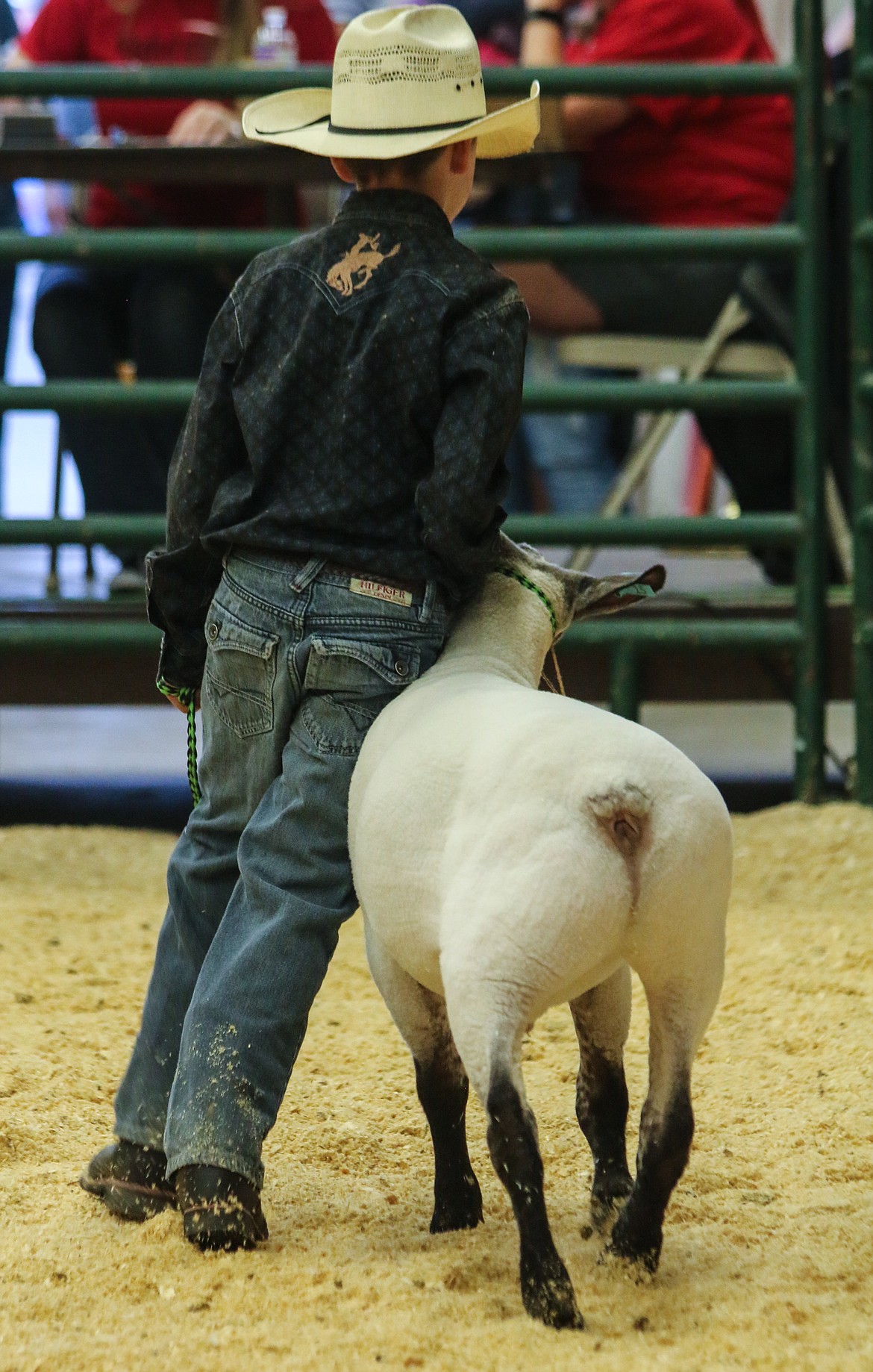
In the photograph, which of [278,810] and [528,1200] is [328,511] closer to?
[278,810]

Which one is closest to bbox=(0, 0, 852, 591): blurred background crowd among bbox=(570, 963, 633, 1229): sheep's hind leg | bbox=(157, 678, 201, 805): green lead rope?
bbox=(157, 678, 201, 805): green lead rope

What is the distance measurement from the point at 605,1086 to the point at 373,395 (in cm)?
86

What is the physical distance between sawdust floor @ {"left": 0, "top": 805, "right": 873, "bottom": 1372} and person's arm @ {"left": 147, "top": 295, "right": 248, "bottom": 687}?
71cm

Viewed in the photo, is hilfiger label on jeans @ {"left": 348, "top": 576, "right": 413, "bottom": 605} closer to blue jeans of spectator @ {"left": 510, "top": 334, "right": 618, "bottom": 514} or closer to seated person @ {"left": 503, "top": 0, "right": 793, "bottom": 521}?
seated person @ {"left": 503, "top": 0, "right": 793, "bottom": 521}

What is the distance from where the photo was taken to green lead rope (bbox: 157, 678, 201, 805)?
2.11 m

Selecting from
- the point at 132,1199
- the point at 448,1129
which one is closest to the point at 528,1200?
the point at 448,1129

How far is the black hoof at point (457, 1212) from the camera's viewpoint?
1850 mm

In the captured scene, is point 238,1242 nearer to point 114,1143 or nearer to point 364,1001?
point 114,1143

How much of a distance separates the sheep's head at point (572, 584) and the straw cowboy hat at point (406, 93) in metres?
0.49

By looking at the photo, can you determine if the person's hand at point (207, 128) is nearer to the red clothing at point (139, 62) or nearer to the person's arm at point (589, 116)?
the red clothing at point (139, 62)

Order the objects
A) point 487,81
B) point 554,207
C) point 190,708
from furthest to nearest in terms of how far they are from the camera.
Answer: point 554,207 → point 487,81 → point 190,708

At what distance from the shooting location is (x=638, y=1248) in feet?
5.49

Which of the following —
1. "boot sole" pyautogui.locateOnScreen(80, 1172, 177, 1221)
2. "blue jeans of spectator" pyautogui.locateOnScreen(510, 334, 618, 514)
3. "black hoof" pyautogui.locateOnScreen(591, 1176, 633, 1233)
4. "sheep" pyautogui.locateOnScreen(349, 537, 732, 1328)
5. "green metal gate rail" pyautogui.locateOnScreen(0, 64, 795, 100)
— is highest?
"green metal gate rail" pyautogui.locateOnScreen(0, 64, 795, 100)

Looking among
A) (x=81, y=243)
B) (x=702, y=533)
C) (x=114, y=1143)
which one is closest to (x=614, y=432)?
(x=702, y=533)
